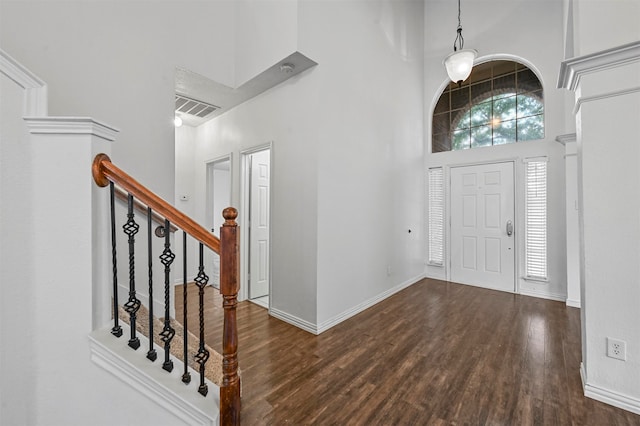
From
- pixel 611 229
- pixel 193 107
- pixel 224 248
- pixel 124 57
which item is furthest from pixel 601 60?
pixel 193 107

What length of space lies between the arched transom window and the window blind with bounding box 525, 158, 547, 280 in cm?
51

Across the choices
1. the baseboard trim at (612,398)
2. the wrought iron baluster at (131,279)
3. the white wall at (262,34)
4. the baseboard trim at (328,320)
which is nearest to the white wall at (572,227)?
the baseboard trim at (612,398)

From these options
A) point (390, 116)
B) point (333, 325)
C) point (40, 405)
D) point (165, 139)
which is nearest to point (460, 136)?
point (390, 116)

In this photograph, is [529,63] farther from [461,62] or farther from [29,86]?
[29,86]

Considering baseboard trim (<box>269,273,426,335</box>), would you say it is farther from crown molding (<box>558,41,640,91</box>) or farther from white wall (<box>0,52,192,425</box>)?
crown molding (<box>558,41,640,91</box>)

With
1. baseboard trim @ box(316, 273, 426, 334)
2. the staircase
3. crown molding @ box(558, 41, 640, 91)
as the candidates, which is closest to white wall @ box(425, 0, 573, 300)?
baseboard trim @ box(316, 273, 426, 334)

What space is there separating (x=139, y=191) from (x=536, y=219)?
4887 mm

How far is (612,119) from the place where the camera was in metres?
1.86

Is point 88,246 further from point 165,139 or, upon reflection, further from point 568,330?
point 568,330

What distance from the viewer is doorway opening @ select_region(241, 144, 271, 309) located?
389cm

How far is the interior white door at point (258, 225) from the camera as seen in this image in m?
3.97

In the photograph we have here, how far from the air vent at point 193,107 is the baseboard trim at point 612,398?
4.76 metres

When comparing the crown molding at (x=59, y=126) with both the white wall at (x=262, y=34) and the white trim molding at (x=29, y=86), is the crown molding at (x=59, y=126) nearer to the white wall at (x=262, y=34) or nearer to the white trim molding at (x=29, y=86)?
the white trim molding at (x=29, y=86)

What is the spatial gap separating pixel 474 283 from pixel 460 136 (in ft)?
8.15
